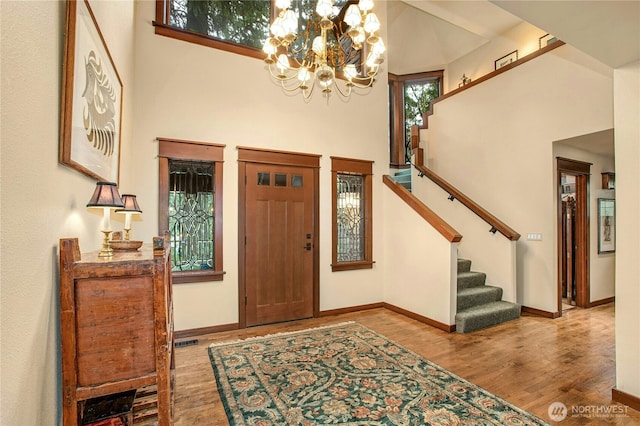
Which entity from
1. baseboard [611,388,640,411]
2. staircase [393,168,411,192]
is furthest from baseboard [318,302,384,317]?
baseboard [611,388,640,411]

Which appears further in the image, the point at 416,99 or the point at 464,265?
the point at 416,99

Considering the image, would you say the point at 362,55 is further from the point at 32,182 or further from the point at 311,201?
the point at 32,182

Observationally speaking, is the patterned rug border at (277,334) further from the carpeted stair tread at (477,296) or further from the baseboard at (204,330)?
the carpeted stair tread at (477,296)

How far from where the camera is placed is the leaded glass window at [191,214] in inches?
149

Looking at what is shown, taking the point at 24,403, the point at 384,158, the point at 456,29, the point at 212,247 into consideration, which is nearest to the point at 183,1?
the point at 212,247

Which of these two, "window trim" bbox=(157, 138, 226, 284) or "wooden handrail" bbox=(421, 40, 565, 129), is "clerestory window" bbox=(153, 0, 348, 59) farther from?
"wooden handrail" bbox=(421, 40, 565, 129)

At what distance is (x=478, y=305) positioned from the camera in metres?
4.39

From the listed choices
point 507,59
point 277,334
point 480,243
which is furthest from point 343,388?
point 507,59

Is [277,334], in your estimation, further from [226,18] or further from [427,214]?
[226,18]

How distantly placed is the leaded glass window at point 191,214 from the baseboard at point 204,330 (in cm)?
75

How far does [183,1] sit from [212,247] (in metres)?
3.33

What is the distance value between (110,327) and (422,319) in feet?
12.7

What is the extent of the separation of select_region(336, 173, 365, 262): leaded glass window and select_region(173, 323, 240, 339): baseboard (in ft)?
6.16

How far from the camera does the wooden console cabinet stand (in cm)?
134
